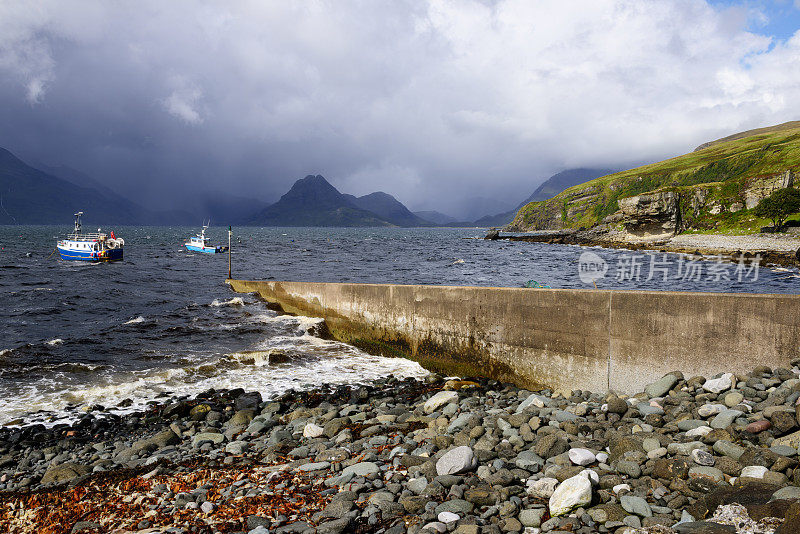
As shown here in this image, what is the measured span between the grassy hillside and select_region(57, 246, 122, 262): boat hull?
4103 inches

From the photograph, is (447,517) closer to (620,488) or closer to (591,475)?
(591,475)

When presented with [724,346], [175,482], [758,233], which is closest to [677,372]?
[724,346]

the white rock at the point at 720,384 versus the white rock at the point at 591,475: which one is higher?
the white rock at the point at 720,384

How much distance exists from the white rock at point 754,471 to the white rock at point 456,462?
297 cm

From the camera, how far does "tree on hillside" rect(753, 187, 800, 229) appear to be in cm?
6719

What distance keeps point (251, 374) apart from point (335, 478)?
836 cm

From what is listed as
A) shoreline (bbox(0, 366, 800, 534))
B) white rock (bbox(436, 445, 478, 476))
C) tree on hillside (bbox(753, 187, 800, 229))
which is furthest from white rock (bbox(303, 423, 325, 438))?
tree on hillside (bbox(753, 187, 800, 229))

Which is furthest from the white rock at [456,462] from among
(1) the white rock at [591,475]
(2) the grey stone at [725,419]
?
(2) the grey stone at [725,419]

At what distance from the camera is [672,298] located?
8867mm

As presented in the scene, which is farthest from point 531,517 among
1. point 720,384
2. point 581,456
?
point 720,384

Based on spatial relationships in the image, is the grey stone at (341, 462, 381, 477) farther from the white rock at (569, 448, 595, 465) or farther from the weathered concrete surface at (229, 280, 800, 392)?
the weathered concrete surface at (229, 280, 800, 392)

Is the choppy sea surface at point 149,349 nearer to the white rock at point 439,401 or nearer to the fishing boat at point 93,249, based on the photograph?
the white rock at point 439,401

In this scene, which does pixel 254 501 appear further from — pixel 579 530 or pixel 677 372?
pixel 677 372

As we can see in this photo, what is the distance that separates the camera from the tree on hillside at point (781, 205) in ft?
220
